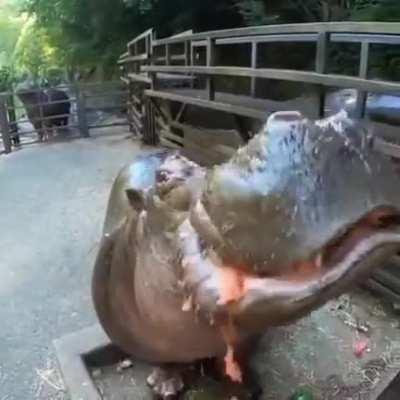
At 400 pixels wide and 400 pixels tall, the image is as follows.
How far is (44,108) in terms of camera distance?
29.3 feet

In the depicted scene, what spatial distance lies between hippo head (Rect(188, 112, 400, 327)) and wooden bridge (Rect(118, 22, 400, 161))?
2.92ft

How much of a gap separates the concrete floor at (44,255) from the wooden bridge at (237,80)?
85 centimetres

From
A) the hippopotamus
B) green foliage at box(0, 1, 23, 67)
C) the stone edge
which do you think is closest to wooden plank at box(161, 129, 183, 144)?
the stone edge

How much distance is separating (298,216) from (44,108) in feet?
28.9

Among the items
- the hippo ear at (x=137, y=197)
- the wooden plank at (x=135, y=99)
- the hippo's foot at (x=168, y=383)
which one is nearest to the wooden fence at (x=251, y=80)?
the wooden plank at (x=135, y=99)

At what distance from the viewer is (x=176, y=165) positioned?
1.11 m

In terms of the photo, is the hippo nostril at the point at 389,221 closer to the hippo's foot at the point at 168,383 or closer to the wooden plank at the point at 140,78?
the hippo's foot at the point at 168,383

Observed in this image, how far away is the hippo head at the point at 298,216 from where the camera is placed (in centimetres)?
70

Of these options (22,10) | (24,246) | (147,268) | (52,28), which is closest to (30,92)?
(52,28)

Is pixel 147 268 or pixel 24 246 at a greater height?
pixel 147 268

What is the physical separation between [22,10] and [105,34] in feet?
9.78


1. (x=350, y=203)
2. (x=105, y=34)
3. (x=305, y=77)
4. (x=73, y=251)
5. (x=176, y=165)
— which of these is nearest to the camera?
(x=350, y=203)

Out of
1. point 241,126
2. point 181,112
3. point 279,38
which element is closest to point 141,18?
point 181,112

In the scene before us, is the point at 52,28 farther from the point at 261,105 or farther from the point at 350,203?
the point at 350,203
